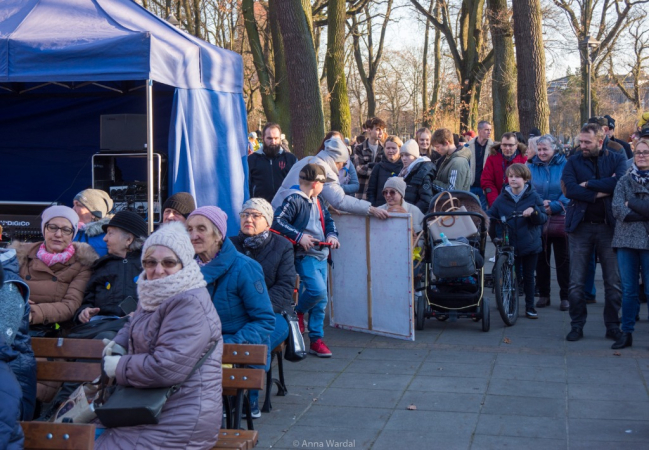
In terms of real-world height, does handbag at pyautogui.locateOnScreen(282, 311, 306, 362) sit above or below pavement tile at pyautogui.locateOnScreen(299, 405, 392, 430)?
above

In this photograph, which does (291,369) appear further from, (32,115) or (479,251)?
(32,115)

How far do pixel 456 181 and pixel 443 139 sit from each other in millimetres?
703

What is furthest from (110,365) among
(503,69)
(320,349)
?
(503,69)

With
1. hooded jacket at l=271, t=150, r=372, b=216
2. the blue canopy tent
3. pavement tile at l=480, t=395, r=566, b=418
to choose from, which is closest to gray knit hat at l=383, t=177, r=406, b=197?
hooded jacket at l=271, t=150, r=372, b=216

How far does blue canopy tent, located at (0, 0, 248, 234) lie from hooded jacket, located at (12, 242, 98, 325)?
1.76m

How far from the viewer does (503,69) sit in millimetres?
18781

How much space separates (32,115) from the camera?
10742 mm

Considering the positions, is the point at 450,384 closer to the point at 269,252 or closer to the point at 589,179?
the point at 269,252

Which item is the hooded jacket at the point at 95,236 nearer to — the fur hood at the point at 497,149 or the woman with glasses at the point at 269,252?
the woman with glasses at the point at 269,252

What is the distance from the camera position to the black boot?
7.46 meters

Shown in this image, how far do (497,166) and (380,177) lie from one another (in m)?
1.92

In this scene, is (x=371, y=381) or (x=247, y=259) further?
(x=371, y=381)

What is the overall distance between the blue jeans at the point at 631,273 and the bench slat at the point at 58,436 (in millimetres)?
5439

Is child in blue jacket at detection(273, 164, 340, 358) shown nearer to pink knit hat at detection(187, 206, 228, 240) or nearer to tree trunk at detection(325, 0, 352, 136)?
pink knit hat at detection(187, 206, 228, 240)
